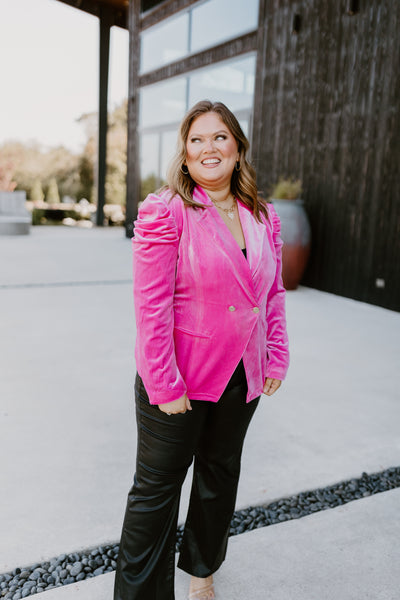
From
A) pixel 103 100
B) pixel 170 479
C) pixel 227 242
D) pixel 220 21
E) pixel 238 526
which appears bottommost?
pixel 238 526

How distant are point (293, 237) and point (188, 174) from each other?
5249 millimetres

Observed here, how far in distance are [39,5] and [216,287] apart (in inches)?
1178

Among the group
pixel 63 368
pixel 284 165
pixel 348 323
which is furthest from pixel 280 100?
pixel 63 368

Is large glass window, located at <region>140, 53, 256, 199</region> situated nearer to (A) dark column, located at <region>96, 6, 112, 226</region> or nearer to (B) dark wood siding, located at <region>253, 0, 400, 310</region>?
(B) dark wood siding, located at <region>253, 0, 400, 310</region>

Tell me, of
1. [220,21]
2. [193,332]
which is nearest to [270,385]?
[193,332]

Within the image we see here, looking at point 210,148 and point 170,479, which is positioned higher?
point 210,148

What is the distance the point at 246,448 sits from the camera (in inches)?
101

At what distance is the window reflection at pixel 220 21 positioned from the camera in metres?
8.09

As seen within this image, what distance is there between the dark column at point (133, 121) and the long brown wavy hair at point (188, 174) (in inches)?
411

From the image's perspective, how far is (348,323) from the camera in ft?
17.1

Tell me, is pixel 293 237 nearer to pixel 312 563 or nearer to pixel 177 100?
pixel 312 563

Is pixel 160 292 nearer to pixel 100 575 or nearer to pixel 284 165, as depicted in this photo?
pixel 100 575

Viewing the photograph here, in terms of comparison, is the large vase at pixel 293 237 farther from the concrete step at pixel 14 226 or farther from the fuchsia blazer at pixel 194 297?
the concrete step at pixel 14 226

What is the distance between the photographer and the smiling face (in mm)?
1345
